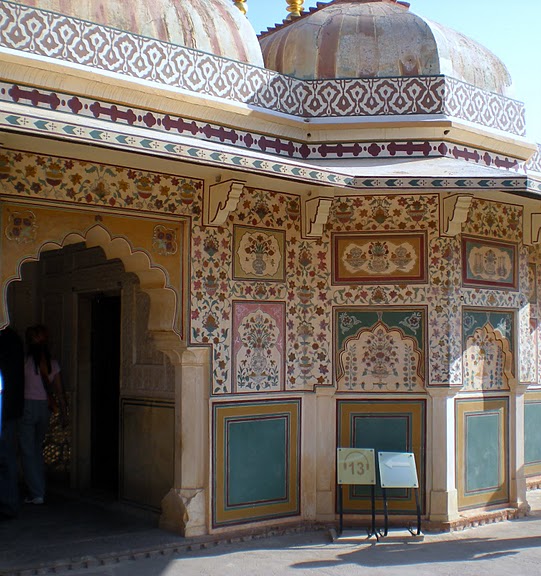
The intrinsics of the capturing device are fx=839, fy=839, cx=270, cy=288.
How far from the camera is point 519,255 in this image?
24.2 ft

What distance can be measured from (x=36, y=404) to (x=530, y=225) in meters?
4.55

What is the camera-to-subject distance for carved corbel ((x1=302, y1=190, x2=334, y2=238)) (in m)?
6.48

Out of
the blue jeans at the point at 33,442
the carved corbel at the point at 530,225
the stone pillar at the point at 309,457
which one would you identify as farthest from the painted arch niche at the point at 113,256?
the carved corbel at the point at 530,225

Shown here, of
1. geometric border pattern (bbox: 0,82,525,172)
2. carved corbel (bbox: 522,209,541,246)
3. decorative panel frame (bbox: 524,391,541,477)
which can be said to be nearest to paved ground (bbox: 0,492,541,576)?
decorative panel frame (bbox: 524,391,541,477)

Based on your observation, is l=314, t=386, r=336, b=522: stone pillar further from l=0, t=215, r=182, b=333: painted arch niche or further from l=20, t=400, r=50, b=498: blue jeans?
l=20, t=400, r=50, b=498: blue jeans

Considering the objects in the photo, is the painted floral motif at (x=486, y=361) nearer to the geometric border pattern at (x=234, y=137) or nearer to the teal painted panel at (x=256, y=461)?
the geometric border pattern at (x=234, y=137)

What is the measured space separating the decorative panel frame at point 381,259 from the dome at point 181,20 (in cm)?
174

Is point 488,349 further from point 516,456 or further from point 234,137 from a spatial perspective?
point 234,137

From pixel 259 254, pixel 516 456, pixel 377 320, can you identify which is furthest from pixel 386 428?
pixel 259 254

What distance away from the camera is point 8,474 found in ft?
22.0

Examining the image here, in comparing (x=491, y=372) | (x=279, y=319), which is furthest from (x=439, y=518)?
(x=279, y=319)

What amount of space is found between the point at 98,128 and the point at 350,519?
370 centimetres

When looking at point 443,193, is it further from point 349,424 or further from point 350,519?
point 350,519

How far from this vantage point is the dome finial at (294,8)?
27.4ft
